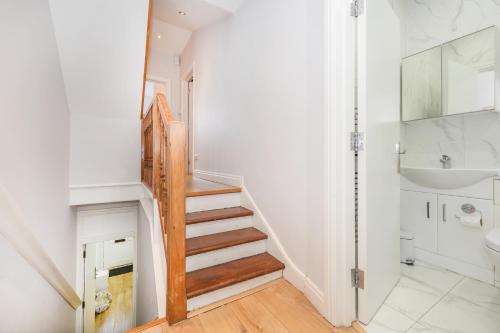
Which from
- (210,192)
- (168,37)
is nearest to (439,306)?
(210,192)

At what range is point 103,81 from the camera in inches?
91.8

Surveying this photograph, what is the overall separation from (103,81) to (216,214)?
1.93 meters

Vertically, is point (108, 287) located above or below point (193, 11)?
below

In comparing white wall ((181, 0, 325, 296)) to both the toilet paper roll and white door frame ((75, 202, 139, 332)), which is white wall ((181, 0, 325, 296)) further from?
white door frame ((75, 202, 139, 332))

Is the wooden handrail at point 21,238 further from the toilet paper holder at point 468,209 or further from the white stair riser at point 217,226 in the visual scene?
the toilet paper holder at point 468,209

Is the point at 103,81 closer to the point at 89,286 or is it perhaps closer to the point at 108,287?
the point at 89,286

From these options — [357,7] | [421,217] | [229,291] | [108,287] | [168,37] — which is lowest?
[108,287]

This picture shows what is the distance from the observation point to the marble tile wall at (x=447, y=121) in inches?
66.9

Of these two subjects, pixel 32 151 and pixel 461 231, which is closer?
pixel 32 151

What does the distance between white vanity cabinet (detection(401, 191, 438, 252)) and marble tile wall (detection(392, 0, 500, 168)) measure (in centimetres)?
33

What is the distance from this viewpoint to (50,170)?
1869mm

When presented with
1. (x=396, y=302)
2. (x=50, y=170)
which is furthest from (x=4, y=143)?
(x=396, y=302)

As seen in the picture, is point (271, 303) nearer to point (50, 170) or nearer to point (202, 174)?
point (50, 170)

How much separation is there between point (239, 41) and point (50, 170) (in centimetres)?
228
